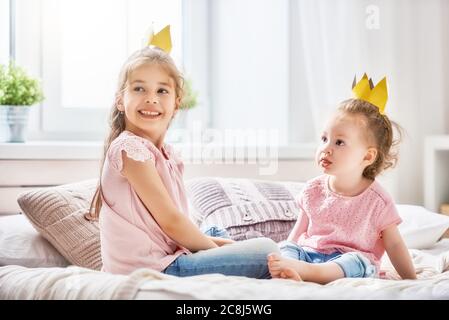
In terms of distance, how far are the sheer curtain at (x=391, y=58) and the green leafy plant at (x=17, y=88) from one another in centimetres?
85

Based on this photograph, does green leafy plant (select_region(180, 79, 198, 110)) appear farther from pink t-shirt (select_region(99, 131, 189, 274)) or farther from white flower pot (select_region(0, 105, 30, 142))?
pink t-shirt (select_region(99, 131, 189, 274))

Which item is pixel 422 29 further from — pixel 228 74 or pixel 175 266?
pixel 175 266

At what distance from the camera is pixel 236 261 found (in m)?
1.18

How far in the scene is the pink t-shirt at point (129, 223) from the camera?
122 centimetres

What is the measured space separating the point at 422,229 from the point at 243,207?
45 centimetres

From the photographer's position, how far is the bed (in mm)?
951

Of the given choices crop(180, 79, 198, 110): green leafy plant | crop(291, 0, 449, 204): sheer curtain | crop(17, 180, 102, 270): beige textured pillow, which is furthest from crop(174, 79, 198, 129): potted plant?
crop(17, 180, 102, 270): beige textured pillow

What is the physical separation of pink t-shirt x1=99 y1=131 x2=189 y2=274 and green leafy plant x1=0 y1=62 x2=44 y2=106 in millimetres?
875

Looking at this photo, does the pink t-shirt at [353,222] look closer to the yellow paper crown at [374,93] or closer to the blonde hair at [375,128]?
the blonde hair at [375,128]

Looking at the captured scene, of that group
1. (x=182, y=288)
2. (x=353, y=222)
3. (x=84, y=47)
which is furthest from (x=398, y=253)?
(x=84, y=47)

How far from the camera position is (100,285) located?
0.98 m
